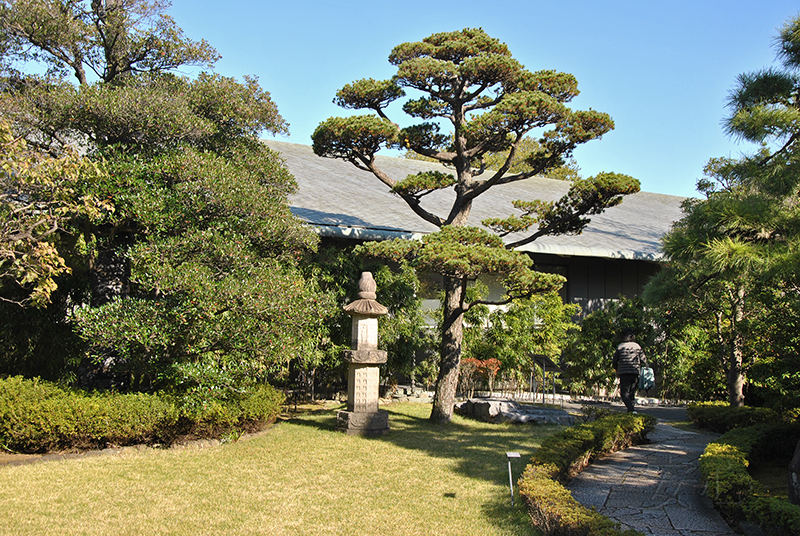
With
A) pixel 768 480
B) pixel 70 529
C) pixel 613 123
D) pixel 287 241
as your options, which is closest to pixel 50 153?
pixel 287 241

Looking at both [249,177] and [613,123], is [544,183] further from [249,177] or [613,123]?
[249,177]

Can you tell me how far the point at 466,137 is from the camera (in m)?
9.52

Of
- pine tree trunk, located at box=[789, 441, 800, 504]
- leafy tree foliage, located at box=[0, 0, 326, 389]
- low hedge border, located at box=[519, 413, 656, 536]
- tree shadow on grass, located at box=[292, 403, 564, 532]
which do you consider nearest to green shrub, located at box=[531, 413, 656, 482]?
low hedge border, located at box=[519, 413, 656, 536]

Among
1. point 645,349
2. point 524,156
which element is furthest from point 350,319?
point 524,156

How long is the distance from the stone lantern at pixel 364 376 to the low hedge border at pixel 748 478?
4.15 meters

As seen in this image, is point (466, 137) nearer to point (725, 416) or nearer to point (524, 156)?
point (725, 416)

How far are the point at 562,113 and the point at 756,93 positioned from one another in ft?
8.94

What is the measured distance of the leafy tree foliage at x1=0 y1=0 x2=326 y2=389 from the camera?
22.6 feet

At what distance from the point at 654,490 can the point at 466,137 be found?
5671 mm

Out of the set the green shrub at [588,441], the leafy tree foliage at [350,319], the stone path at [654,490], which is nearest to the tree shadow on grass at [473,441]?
the green shrub at [588,441]

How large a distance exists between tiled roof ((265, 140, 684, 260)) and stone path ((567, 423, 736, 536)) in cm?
546

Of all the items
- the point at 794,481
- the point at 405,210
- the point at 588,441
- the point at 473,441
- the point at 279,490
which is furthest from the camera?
the point at 405,210

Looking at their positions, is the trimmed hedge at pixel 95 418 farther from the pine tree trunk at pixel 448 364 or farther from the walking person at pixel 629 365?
the walking person at pixel 629 365

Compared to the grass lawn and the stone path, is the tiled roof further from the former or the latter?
the stone path
